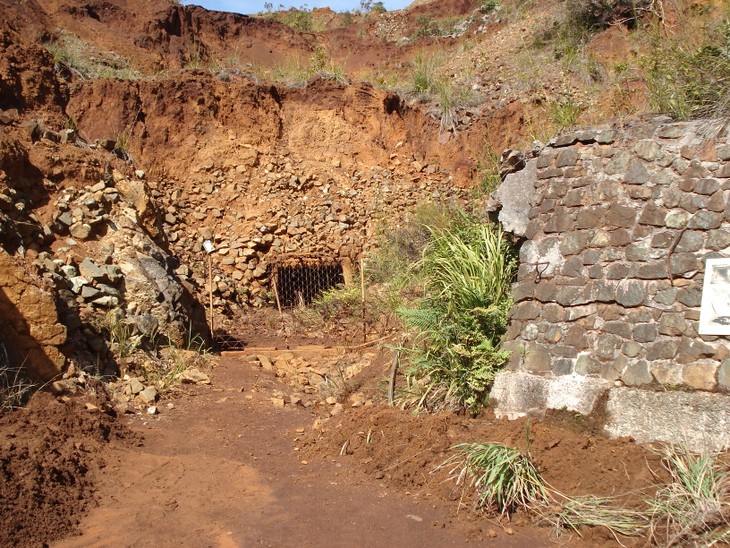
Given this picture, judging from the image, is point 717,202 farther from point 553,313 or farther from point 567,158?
point 553,313

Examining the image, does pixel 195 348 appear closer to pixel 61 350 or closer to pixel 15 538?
pixel 61 350

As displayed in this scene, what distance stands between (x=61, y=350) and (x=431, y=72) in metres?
12.1

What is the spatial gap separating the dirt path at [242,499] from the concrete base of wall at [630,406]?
48.5 inches

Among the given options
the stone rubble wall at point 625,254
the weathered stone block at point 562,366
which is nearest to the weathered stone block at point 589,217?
the stone rubble wall at point 625,254

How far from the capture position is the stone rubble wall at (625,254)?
4590mm

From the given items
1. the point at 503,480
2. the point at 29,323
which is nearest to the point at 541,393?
the point at 503,480

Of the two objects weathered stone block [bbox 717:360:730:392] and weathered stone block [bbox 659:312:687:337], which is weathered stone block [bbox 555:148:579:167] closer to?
weathered stone block [bbox 659:312:687:337]

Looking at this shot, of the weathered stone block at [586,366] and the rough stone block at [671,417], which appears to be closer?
the rough stone block at [671,417]

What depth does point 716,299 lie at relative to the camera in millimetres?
4430

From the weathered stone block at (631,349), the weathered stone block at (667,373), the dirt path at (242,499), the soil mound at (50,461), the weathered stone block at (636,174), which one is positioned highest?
the weathered stone block at (636,174)

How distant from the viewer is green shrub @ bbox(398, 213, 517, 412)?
5.73m

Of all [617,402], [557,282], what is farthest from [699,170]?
[617,402]

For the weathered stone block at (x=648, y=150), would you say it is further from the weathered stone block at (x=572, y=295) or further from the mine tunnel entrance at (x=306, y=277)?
the mine tunnel entrance at (x=306, y=277)

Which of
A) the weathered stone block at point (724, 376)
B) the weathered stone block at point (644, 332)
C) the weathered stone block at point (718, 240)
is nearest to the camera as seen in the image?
the weathered stone block at point (724, 376)
